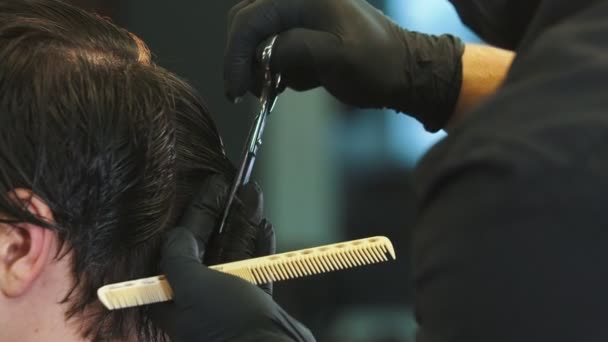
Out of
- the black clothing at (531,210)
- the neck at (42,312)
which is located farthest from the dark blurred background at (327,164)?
the black clothing at (531,210)

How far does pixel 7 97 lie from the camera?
3.12 feet

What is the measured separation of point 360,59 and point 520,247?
69 cm

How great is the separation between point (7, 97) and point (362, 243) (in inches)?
18.8

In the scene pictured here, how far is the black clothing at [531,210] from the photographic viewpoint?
382 millimetres

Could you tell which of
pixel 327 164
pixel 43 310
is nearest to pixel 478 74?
pixel 43 310

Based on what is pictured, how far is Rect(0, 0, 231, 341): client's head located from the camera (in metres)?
0.95

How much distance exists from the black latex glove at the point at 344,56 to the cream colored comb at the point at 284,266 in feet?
0.84

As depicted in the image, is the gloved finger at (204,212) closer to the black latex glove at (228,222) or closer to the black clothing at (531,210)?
the black latex glove at (228,222)

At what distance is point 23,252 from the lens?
3.21 feet

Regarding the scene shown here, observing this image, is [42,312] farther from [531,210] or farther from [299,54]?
[531,210]

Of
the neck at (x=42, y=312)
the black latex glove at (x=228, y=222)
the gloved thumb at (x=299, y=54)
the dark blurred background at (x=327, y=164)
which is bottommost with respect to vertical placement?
the dark blurred background at (x=327, y=164)

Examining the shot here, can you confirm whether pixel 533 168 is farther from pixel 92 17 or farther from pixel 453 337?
pixel 92 17

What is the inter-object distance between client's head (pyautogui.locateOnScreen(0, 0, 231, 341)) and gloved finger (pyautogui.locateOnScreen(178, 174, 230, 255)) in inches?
1.7

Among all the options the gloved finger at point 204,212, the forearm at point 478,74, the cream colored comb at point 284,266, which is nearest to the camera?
the cream colored comb at point 284,266
